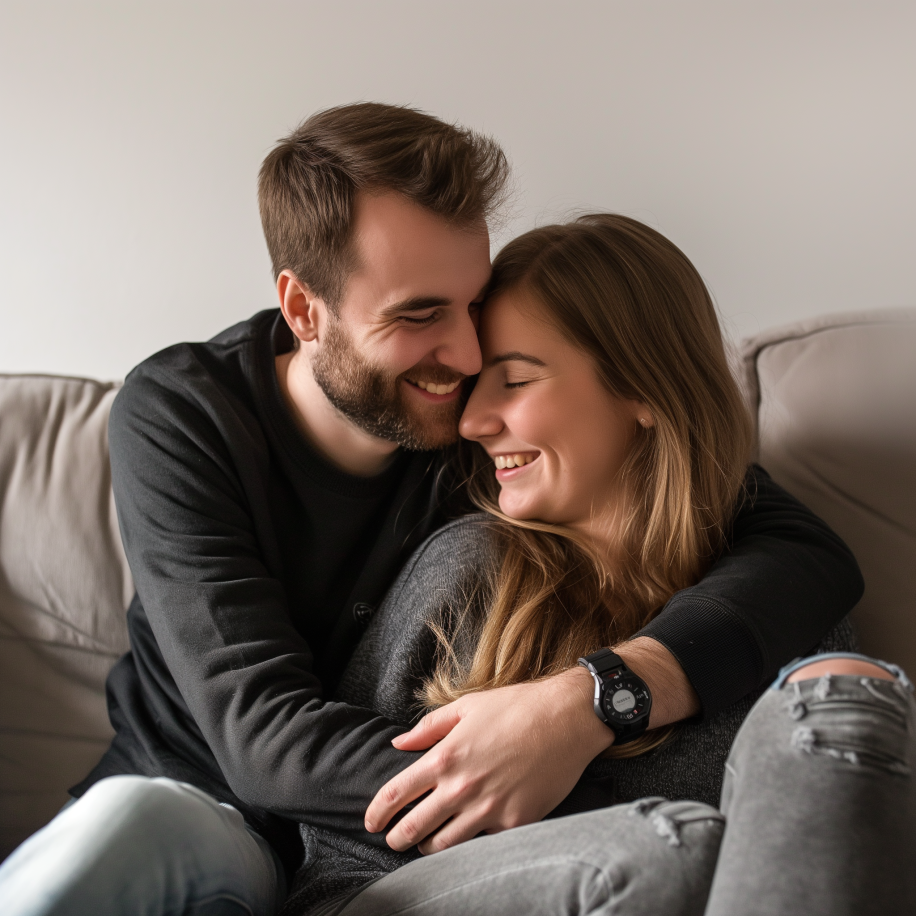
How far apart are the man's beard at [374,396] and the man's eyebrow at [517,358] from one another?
0.27 feet

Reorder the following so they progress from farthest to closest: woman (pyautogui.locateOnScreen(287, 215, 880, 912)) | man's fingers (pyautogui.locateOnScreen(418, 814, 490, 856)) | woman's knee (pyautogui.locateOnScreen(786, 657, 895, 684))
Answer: woman (pyautogui.locateOnScreen(287, 215, 880, 912)), man's fingers (pyautogui.locateOnScreen(418, 814, 490, 856)), woman's knee (pyautogui.locateOnScreen(786, 657, 895, 684))

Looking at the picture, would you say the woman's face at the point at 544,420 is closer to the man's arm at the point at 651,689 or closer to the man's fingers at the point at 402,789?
the man's arm at the point at 651,689

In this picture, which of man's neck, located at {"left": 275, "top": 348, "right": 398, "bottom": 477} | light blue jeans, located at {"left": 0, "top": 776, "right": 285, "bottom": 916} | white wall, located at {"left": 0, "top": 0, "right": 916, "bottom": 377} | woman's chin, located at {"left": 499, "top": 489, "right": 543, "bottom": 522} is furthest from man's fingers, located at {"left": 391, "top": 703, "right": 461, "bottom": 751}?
white wall, located at {"left": 0, "top": 0, "right": 916, "bottom": 377}

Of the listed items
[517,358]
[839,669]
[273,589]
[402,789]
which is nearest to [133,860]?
[402,789]

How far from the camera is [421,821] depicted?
984mm

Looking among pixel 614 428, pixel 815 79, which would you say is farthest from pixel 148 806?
pixel 815 79

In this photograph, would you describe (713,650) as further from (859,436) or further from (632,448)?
(859,436)

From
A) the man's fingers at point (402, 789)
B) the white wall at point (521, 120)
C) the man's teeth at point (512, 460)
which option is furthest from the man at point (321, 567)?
the white wall at point (521, 120)

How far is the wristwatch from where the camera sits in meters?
1.04

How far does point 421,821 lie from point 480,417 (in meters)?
0.62

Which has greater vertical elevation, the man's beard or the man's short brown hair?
the man's short brown hair

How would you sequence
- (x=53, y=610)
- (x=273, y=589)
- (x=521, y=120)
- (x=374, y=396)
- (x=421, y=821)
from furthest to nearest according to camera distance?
(x=521, y=120)
(x=53, y=610)
(x=374, y=396)
(x=273, y=589)
(x=421, y=821)

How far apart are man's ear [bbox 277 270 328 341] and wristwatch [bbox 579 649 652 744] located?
0.72 meters

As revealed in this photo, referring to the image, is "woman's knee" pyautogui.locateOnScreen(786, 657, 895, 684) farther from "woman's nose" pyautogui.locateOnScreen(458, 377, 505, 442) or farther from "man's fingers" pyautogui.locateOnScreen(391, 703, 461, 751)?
"woman's nose" pyautogui.locateOnScreen(458, 377, 505, 442)
